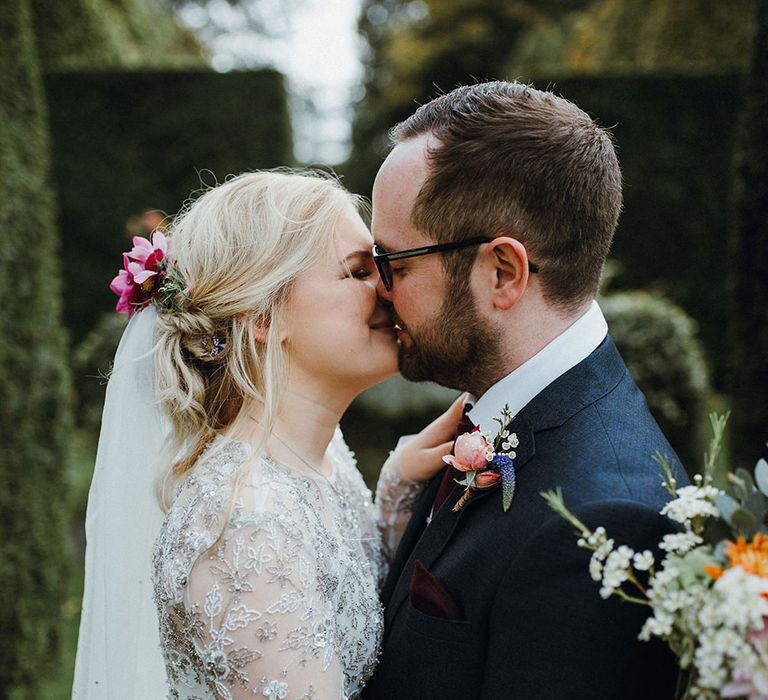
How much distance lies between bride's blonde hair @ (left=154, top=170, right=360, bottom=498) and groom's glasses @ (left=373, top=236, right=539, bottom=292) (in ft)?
0.66

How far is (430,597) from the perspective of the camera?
75.3 inches

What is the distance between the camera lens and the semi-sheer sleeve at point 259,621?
1.88m

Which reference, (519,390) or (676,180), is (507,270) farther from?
(676,180)

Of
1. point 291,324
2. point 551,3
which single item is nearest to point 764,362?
point 291,324

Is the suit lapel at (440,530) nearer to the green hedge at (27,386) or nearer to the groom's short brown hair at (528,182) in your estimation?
the groom's short brown hair at (528,182)

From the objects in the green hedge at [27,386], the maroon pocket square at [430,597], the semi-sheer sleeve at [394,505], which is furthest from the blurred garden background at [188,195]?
the maroon pocket square at [430,597]

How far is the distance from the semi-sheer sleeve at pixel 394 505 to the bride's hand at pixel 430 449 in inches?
1.3

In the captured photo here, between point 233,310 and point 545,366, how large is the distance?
90 cm

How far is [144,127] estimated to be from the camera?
8.71 meters

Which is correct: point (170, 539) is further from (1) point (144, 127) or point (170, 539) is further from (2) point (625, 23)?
(2) point (625, 23)

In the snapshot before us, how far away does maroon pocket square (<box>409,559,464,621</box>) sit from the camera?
1874 mm

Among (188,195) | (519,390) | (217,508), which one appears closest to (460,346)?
(519,390)

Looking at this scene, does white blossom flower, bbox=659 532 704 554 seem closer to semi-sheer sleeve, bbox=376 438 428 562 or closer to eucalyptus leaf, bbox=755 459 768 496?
eucalyptus leaf, bbox=755 459 768 496

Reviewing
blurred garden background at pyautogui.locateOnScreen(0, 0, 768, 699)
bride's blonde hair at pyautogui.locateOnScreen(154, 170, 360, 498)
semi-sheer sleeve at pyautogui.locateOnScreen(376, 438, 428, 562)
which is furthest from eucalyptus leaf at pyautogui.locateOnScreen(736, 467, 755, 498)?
blurred garden background at pyautogui.locateOnScreen(0, 0, 768, 699)
